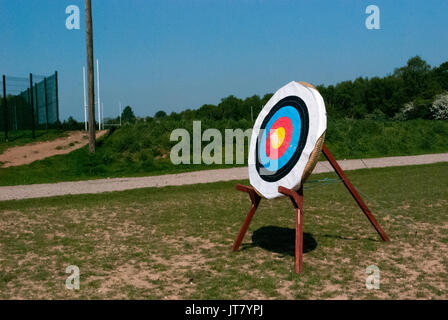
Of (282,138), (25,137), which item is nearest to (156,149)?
(25,137)

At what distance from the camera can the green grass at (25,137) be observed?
1856 centimetres

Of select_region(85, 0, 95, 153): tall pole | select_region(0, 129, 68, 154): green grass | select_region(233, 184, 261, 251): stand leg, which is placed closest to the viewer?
select_region(233, 184, 261, 251): stand leg

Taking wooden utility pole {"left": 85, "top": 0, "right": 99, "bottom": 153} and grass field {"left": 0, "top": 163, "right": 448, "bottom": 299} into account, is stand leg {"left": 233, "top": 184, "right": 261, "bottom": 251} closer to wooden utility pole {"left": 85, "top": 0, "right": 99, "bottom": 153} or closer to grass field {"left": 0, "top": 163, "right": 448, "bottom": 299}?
grass field {"left": 0, "top": 163, "right": 448, "bottom": 299}

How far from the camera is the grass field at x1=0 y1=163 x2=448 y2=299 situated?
5.21m

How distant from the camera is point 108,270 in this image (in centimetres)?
601

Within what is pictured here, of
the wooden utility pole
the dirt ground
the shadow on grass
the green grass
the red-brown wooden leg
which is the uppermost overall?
the wooden utility pole

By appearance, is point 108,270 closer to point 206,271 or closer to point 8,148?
point 206,271

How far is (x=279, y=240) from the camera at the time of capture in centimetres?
747

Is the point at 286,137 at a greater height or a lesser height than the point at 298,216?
greater

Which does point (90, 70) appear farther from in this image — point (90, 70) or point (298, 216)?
point (298, 216)

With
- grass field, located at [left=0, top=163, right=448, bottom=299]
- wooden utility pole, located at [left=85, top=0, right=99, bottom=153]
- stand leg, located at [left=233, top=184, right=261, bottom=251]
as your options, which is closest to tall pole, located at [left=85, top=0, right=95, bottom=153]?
wooden utility pole, located at [left=85, top=0, right=99, bottom=153]

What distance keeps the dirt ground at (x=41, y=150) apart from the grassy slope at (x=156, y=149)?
0.56 metres

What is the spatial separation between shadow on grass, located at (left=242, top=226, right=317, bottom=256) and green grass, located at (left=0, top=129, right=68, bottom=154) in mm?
13916

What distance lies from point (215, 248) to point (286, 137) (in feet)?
7.49
